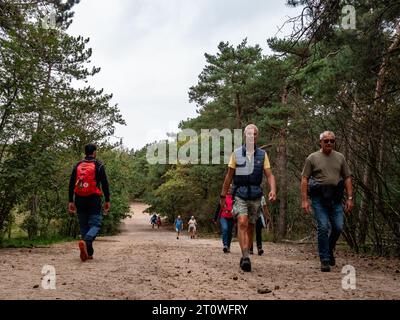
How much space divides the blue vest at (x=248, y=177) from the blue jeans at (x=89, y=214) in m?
2.58

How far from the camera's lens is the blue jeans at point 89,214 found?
7.51 metres

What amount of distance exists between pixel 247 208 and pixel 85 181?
2.81 metres

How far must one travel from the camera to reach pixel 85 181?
292 inches

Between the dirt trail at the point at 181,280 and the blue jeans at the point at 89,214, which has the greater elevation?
the blue jeans at the point at 89,214

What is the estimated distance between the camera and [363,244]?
989 cm

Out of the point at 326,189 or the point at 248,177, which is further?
the point at 326,189

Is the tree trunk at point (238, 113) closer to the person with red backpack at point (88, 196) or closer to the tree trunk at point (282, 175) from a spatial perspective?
the tree trunk at point (282, 175)

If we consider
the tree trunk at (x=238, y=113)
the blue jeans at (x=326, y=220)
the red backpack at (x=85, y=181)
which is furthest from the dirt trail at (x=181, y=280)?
the tree trunk at (x=238, y=113)

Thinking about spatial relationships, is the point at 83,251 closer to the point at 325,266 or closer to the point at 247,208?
the point at 247,208

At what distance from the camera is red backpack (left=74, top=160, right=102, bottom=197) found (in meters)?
7.42

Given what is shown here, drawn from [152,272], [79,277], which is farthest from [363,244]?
[79,277]

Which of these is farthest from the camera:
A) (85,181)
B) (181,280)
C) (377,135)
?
(377,135)

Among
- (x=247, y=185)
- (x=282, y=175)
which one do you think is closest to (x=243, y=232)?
(x=247, y=185)
